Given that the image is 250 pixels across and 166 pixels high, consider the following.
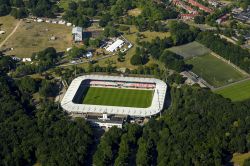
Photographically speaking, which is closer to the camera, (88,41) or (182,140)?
(182,140)


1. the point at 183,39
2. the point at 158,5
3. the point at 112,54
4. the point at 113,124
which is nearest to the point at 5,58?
the point at 112,54

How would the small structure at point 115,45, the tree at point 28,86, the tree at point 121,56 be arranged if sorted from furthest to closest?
the small structure at point 115,45 → the tree at point 121,56 → the tree at point 28,86

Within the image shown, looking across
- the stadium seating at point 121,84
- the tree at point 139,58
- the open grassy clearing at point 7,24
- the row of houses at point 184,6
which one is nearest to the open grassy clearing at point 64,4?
the open grassy clearing at point 7,24

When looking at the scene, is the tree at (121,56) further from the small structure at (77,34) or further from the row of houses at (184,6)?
the row of houses at (184,6)

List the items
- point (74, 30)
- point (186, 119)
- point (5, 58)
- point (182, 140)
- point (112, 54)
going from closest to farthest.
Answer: point (182, 140), point (186, 119), point (5, 58), point (112, 54), point (74, 30)

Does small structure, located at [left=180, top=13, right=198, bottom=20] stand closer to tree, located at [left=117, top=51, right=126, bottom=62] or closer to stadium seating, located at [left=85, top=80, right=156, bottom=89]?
tree, located at [left=117, top=51, right=126, bottom=62]

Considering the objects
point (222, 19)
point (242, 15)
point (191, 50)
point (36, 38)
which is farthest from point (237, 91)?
point (36, 38)

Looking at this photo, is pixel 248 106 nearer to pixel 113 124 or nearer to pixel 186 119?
pixel 186 119
